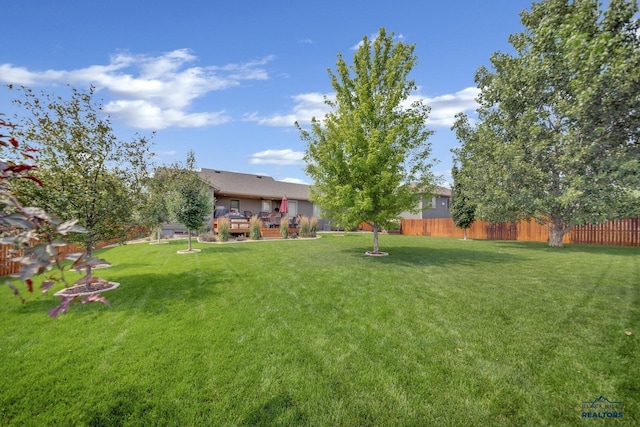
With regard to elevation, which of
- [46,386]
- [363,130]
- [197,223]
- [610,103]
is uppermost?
[610,103]

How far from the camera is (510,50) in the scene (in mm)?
15828

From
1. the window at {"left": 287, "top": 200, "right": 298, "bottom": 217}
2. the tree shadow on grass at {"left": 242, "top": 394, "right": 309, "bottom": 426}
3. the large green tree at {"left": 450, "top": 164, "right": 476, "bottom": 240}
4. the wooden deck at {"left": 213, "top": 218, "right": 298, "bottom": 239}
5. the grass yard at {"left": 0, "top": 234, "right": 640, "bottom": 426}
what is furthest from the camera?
the window at {"left": 287, "top": 200, "right": 298, "bottom": 217}

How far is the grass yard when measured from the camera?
2.66m

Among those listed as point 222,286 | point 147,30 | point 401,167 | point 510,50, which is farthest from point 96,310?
point 510,50

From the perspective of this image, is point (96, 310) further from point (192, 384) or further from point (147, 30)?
point (147, 30)

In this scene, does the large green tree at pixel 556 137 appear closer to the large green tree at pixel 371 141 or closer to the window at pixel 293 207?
the large green tree at pixel 371 141

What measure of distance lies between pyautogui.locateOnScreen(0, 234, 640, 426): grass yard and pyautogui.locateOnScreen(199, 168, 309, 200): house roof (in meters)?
18.0

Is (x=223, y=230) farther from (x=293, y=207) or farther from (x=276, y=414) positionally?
(x=276, y=414)

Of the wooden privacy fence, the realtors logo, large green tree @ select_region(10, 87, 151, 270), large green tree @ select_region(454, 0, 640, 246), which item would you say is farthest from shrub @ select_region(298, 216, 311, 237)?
the realtors logo

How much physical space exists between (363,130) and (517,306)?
7.86 metres

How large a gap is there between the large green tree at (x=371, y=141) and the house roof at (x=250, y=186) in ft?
44.3

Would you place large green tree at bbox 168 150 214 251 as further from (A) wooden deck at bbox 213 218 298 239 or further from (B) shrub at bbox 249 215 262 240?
(A) wooden deck at bbox 213 218 298 239

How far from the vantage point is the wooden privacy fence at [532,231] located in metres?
16.5

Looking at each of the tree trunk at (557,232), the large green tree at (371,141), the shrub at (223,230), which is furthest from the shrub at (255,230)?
the tree trunk at (557,232)
